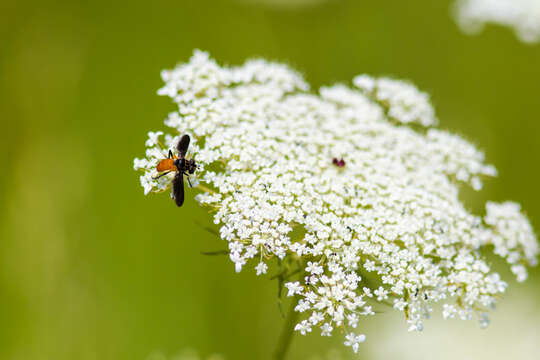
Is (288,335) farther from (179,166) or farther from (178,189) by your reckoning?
(179,166)

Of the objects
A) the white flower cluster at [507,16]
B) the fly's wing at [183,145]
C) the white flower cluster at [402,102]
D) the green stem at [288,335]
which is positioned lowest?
the green stem at [288,335]

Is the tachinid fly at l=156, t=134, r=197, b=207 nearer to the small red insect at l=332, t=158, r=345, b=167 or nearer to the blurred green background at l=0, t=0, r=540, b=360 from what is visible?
the small red insect at l=332, t=158, r=345, b=167

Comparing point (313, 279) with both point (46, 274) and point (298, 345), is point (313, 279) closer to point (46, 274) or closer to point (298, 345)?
point (298, 345)

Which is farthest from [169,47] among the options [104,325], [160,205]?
[104,325]

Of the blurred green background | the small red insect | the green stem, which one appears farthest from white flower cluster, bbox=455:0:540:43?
the green stem

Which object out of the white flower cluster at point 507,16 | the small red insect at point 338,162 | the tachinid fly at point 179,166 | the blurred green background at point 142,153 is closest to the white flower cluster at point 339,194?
the small red insect at point 338,162

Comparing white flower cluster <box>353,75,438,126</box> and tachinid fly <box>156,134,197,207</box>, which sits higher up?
white flower cluster <box>353,75,438,126</box>

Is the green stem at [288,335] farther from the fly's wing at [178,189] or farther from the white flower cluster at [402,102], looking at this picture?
the white flower cluster at [402,102]
